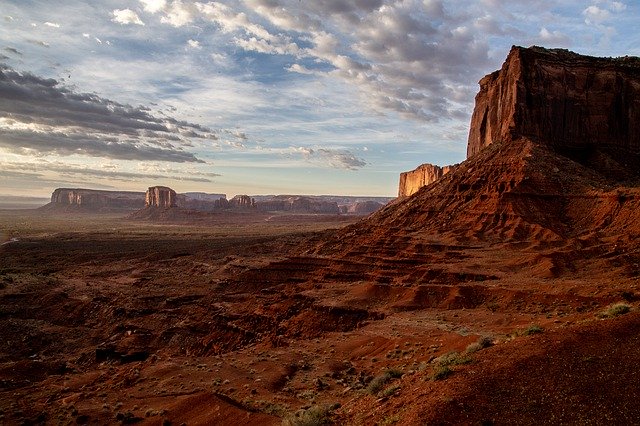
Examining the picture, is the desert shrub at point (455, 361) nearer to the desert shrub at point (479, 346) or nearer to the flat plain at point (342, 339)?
the flat plain at point (342, 339)

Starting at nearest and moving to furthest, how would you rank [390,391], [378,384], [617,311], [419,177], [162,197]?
[390,391] < [378,384] < [617,311] < [419,177] < [162,197]

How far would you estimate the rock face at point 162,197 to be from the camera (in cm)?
18205

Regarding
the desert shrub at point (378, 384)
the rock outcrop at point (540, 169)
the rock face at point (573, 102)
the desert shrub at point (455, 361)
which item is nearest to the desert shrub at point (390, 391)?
the desert shrub at point (378, 384)

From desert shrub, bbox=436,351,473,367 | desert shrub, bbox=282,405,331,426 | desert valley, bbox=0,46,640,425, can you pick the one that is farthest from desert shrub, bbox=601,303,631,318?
desert shrub, bbox=282,405,331,426

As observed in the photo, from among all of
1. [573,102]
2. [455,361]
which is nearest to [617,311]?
[455,361]

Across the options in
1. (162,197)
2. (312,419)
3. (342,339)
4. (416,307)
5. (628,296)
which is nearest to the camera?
(312,419)

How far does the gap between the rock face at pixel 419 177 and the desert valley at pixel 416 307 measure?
37.7m

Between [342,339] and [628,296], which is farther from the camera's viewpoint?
[342,339]

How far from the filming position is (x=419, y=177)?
105 metres

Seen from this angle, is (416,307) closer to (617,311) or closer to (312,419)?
(617,311)

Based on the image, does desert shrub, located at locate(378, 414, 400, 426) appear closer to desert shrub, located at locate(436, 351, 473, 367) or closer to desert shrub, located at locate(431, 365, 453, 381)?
desert shrub, located at locate(431, 365, 453, 381)

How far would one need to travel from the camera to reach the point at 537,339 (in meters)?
10.6

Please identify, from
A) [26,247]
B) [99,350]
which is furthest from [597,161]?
[26,247]

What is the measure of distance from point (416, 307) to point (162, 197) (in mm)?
177577
